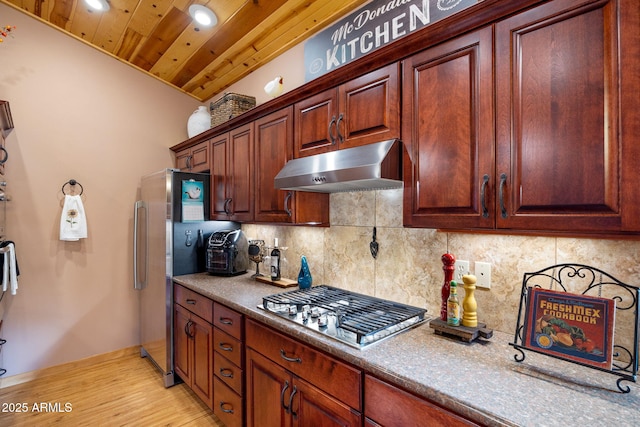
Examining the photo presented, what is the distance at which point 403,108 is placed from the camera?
4.65 feet

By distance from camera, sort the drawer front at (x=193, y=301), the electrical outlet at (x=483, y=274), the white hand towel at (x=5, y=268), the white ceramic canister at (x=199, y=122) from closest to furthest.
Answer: the electrical outlet at (x=483, y=274) < the drawer front at (x=193, y=301) < the white hand towel at (x=5, y=268) < the white ceramic canister at (x=199, y=122)

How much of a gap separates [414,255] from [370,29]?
1.41 metres

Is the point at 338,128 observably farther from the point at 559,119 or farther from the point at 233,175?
the point at 233,175

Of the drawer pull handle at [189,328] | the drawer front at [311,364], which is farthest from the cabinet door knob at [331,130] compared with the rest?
the drawer pull handle at [189,328]

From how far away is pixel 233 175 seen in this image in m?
2.55

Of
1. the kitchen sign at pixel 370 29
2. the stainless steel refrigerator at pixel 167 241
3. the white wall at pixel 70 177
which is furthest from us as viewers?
the white wall at pixel 70 177

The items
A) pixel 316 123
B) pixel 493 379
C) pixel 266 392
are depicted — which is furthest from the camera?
pixel 316 123

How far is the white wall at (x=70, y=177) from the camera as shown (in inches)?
105

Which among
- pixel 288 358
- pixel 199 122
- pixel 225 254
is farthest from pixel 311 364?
pixel 199 122

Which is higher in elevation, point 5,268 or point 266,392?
point 5,268

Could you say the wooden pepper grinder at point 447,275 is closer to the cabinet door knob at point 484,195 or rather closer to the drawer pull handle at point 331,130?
the cabinet door knob at point 484,195

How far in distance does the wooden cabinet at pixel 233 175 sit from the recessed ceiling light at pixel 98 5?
1.24 m

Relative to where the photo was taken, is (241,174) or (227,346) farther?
(241,174)

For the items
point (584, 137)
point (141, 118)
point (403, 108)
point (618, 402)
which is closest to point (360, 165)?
point (403, 108)
